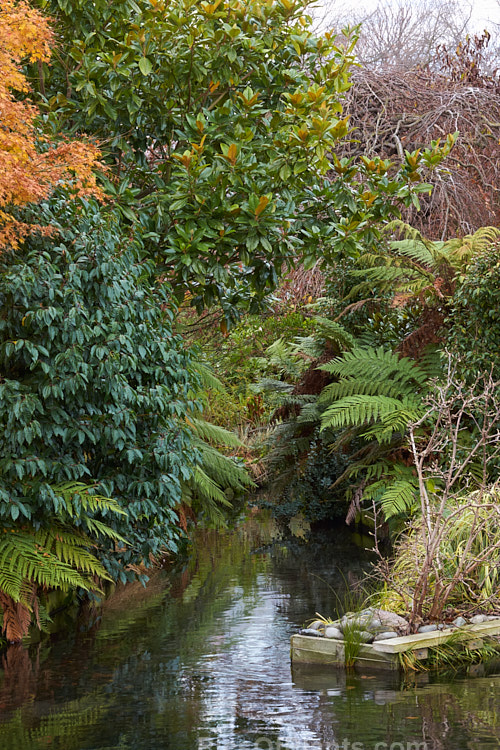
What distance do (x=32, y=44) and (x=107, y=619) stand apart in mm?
4092

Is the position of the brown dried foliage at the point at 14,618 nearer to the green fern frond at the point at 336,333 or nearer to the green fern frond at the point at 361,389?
the green fern frond at the point at 361,389

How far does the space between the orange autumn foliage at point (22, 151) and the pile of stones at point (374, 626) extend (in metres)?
2.95

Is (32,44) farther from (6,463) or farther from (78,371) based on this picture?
(6,463)

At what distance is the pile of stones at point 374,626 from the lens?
4953 millimetres

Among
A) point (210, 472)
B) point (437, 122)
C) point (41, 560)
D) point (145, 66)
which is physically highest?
point (437, 122)

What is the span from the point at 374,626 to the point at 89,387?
2.31 meters

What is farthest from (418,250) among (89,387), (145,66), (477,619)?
Result: (477,619)

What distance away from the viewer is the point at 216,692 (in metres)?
4.50

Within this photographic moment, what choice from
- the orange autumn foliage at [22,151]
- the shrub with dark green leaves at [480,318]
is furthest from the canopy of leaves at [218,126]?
the shrub with dark green leaves at [480,318]

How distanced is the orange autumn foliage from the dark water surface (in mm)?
2583

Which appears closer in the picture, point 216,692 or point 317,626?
point 216,692

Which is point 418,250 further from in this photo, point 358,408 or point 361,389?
point 358,408

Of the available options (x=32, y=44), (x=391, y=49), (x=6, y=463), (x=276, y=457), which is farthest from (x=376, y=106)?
Result: (x=6, y=463)

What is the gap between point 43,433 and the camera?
5453mm
